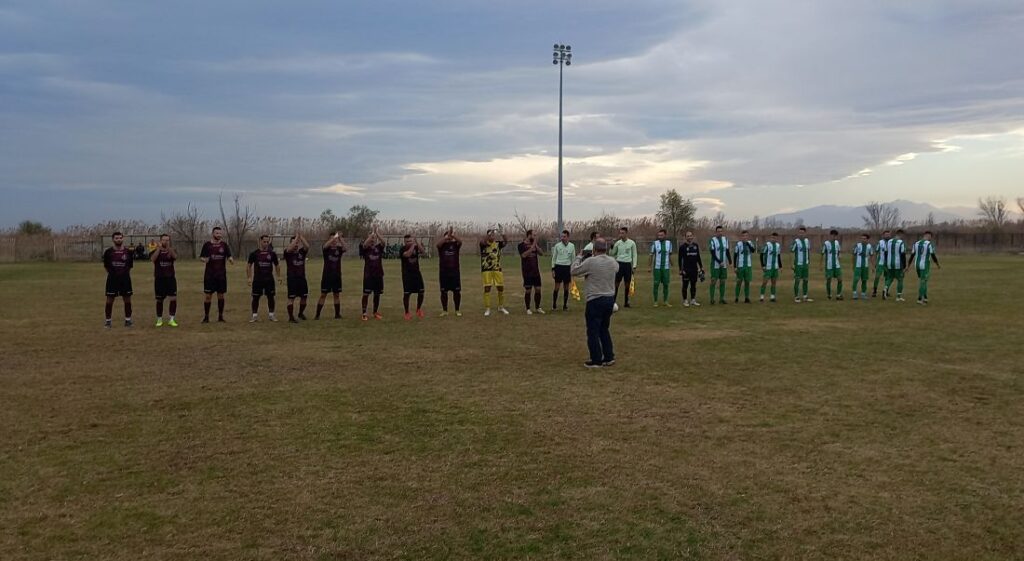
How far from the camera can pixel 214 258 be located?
15.7m

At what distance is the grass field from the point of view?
488 centimetres

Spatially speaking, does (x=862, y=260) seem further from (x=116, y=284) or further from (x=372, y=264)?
(x=116, y=284)

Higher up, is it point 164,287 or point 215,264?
point 215,264

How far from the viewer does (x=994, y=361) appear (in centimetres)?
1088

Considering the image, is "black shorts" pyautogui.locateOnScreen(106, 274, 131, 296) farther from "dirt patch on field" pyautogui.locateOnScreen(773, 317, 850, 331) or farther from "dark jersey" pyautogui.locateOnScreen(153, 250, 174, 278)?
"dirt patch on field" pyautogui.locateOnScreen(773, 317, 850, 331)

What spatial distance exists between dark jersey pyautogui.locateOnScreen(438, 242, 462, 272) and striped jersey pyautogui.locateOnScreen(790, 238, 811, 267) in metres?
9.08

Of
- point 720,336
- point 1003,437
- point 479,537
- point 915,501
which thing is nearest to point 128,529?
point 479,537

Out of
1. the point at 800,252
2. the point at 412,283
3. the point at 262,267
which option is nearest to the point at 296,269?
the point at 262,267

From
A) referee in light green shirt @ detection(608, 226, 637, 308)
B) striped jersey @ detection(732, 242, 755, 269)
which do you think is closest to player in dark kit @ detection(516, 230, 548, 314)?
referee in light green shirt @ detection(608, 226, 637, 308)

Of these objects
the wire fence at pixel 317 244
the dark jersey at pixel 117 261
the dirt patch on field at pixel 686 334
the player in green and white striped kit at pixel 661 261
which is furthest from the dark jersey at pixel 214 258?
the wire fence at pixel 317 244

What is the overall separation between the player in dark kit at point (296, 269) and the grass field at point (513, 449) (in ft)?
9.75

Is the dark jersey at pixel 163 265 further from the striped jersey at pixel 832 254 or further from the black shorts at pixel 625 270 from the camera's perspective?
the striped jersey at pixel 832 254

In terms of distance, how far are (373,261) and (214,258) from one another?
10.6 ft

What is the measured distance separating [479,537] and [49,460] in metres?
4.03
